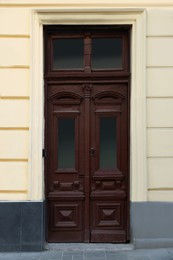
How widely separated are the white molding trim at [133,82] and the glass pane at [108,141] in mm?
415

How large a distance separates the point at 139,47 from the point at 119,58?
0.48 m

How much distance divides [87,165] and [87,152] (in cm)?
22

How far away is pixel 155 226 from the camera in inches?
267

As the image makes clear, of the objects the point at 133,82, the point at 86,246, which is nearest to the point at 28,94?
the point at 133,82

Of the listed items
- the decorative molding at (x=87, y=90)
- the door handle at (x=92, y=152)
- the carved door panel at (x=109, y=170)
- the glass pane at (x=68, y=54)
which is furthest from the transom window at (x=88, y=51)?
the door handle at (x=92, y=152)

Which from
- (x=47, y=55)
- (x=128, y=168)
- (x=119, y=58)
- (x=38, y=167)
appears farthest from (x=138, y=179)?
(x=47, y=55)

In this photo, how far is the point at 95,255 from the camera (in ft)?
21.6

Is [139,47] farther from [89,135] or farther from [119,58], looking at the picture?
[89,135]

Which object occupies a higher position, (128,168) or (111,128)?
(111,128)

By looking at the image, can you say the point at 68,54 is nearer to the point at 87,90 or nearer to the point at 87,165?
the point at 87,90

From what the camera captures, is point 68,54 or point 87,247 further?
point 68,54

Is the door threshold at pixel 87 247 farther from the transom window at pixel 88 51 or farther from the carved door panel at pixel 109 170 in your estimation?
the transom window at pixel 88 51

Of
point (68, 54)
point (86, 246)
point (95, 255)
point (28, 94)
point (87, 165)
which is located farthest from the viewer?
point (68, 54)

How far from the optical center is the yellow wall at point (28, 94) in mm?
6797
